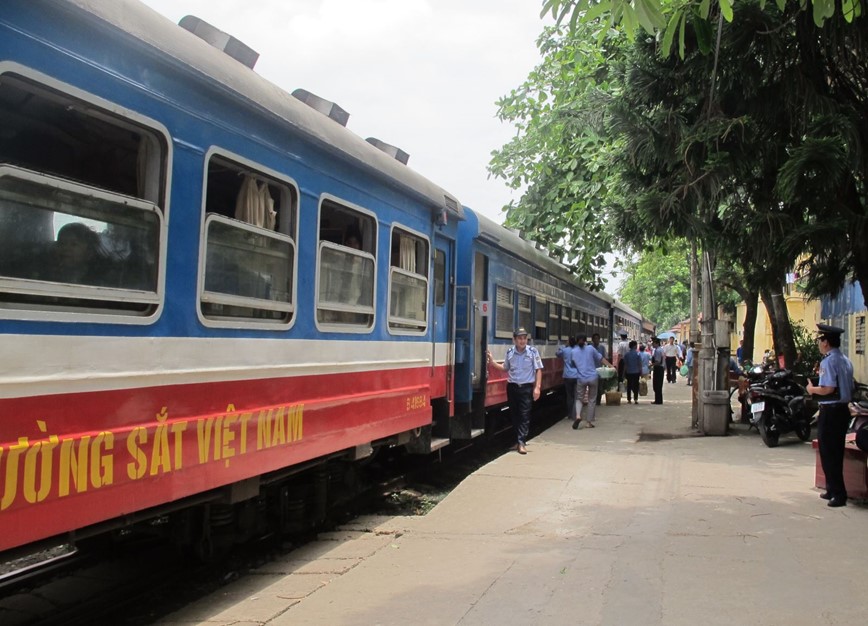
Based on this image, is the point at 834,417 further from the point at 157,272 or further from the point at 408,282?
the point at 157,272

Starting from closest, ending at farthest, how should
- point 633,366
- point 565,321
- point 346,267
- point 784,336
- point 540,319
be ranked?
point 346,267 < point 540,319 < point 784,336 < point 565,321 < point 633,366

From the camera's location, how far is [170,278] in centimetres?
364

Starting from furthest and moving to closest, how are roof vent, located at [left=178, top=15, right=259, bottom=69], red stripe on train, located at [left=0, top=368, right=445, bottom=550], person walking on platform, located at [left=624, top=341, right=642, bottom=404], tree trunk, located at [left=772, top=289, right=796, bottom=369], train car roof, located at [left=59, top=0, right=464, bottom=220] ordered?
person walking on platform, located at [left=624, top=341, right=642, bottom=404]
tree trunk, located at [left=772, top=289, right=796, bottom=369]
roof vent, located at [left=178, top=15, right=259, bottom=69]
train car roof, located at [left=59, top=0, right=464, bottom=220]
red stripe on train, located at [left=0, top=368, right=445, bottom=550]

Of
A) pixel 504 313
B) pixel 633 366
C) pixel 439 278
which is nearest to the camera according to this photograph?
pixel 439 278

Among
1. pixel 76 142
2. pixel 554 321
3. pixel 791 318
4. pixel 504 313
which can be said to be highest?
pixel 791 318

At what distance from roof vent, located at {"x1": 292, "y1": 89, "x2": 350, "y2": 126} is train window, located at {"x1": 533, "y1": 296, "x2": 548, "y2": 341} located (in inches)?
300

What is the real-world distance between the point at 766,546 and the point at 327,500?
350 centimetres

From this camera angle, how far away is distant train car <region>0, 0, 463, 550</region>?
2.91m

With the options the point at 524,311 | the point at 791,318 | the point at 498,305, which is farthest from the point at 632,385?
the point at 791,318

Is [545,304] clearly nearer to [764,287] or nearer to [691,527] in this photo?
[764,287]

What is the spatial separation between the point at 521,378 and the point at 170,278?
650cm

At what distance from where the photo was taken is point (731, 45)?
6590 mm

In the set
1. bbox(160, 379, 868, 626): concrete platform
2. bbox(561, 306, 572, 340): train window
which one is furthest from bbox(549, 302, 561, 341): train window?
bbox(160, 379, 868, 626): concrete platform

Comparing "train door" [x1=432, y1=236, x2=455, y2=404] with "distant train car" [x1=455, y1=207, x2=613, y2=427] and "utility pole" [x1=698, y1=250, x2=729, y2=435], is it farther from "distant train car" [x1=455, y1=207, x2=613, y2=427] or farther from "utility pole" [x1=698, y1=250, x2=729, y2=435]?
"utility pole" [x1=698, y1=250, x2=729, y2=435]
